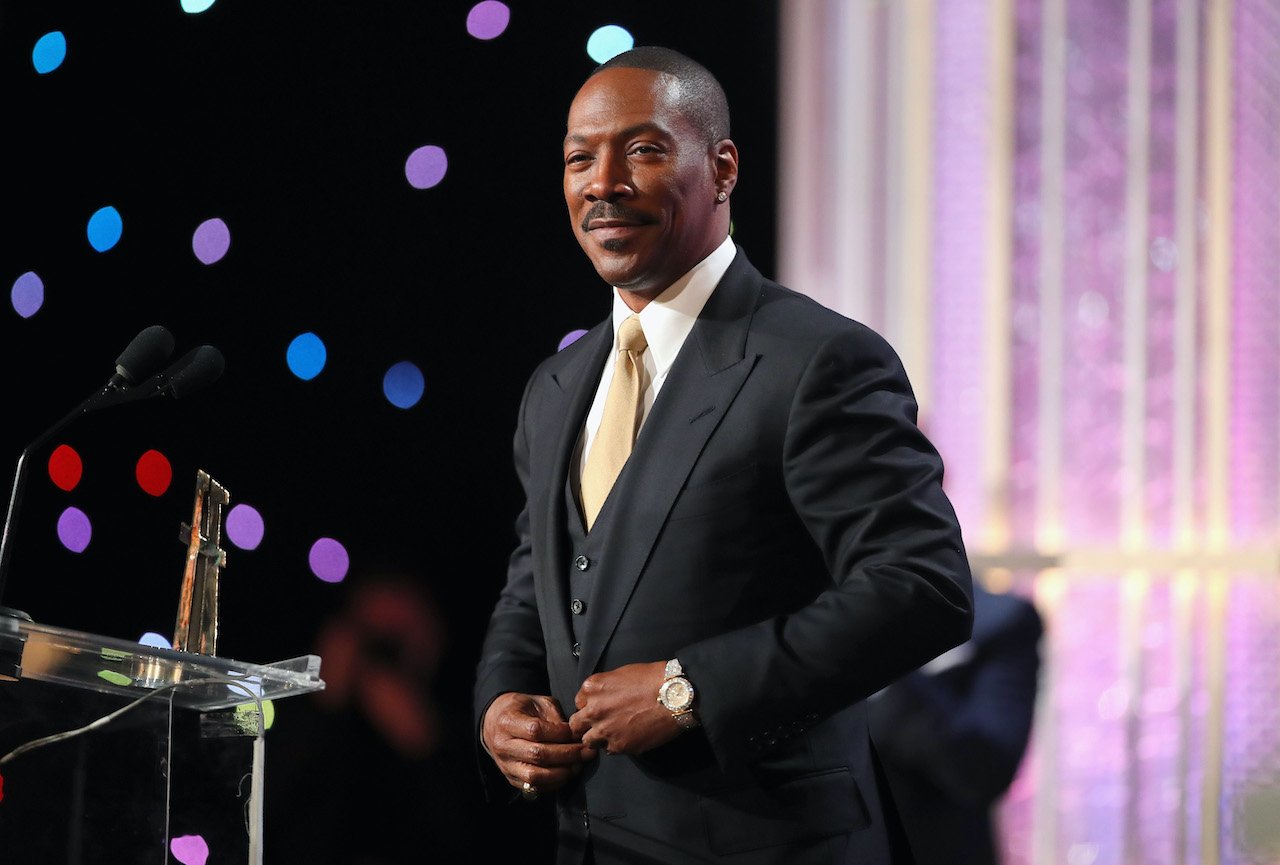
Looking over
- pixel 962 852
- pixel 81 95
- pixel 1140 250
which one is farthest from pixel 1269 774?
pixel 81 95

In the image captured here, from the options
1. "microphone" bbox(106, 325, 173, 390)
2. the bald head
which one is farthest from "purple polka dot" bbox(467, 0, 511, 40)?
"microphone" bbox(106, 325, 173, 390)

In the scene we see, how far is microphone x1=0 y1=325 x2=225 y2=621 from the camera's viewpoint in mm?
1710

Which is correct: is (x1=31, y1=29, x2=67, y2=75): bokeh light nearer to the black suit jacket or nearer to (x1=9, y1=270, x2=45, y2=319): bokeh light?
(x1=9, y1=270, x2=45, y2=319): bokeh light

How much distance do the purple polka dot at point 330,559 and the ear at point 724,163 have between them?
1.21 m

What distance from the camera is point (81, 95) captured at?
2.92 meters

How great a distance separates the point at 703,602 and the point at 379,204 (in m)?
1.43

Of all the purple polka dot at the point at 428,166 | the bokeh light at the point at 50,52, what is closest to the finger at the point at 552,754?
the purple polka dot at the point at 428,166

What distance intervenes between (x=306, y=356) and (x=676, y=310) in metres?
1.19

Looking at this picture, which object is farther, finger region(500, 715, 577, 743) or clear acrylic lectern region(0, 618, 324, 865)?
finger region(500, 715, 577, 743)

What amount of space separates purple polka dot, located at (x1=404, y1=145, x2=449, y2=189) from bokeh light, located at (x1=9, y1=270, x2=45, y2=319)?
0.83 m

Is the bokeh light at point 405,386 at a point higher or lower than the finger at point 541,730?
higher

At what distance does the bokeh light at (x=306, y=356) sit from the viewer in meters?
2.77

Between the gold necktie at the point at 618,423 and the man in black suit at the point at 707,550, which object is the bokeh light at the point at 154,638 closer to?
the man in black suit at the point at 707,550

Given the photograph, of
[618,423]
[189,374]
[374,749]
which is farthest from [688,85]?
[374,749]
